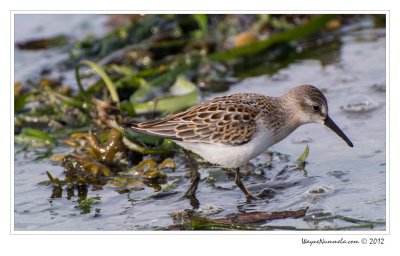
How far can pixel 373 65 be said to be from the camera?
956 cm

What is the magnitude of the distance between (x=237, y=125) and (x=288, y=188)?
0.79 metres

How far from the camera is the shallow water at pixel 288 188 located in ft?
20.4

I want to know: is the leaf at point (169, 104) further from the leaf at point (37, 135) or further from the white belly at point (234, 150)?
the white belly at point (234, 150)

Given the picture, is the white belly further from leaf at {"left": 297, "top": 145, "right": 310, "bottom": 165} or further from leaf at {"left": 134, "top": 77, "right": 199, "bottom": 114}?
leaf at {"left": 134, "top": 77, "right": 199, "bottom": 114}

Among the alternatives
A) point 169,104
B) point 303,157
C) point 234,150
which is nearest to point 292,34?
point 169,104

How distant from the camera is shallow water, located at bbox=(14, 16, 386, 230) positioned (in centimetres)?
621

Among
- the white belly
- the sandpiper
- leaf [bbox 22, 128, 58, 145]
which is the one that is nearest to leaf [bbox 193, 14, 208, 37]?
leaf [bbox 22, 128, 58, 145]

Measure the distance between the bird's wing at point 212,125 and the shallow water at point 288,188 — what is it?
1.85 ft

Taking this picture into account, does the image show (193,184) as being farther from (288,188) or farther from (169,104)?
(169,104)

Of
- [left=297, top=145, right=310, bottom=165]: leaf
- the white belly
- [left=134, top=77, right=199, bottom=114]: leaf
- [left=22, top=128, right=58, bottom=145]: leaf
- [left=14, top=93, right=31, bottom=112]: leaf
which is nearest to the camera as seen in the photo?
the white belly

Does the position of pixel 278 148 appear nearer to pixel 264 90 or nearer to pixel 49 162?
pixel 264 90

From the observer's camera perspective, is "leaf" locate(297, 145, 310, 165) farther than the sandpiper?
Yes

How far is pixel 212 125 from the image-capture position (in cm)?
654
